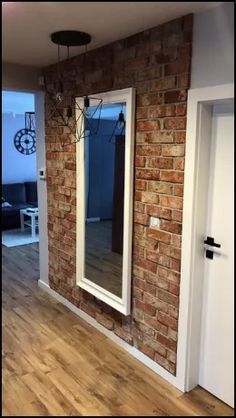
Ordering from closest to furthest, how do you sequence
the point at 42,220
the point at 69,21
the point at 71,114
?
the point at 69,21 < the point at 71,114 < the point at 42,220

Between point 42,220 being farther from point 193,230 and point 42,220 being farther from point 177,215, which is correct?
point 193,230

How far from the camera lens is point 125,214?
7.12 feet

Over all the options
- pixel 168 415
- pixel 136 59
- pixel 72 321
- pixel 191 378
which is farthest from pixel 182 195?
pixel 72 321

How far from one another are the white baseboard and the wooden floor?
88 mm


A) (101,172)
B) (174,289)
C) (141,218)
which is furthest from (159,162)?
(174,289)

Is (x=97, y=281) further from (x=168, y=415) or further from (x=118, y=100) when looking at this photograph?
(x=168, y=415)

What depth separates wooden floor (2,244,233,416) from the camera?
0.94 m

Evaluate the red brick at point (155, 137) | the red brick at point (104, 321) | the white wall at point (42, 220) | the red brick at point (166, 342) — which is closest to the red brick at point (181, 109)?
the red brick at point (155, 137)

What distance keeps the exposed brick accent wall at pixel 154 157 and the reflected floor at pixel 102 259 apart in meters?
0.19

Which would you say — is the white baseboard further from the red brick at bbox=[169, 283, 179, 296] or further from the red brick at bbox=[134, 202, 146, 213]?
the red brick at bbox=[134, 202, 146, 213]

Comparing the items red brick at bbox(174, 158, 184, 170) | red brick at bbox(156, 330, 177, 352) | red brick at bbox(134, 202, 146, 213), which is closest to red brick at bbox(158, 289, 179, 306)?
red brick at bbox(156, 330, 177, 352)

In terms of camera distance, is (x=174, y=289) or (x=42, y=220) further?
(x=42, y=220)

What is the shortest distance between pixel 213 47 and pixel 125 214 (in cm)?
116

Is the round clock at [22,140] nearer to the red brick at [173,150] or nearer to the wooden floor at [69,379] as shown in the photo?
the wooden floor at [69,379]
